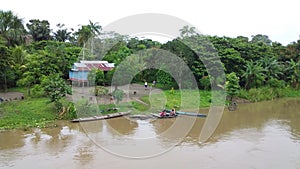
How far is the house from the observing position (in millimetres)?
18520

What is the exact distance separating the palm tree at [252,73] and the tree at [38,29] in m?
20.4

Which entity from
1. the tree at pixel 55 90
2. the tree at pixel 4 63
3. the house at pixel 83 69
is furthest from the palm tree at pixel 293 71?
the tree at pixel 4 63

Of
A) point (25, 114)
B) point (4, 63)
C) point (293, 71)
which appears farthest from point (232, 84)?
point (4, 63)

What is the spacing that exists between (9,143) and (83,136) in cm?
254

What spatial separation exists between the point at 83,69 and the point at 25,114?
579 cm

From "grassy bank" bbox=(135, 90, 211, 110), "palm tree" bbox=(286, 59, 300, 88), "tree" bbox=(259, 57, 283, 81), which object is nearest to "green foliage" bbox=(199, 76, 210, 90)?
"grassy bank" bbox=(135, 90, 211, 110)

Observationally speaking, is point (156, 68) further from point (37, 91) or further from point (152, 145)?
point (152, 145)

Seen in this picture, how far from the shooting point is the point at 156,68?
21.3 m

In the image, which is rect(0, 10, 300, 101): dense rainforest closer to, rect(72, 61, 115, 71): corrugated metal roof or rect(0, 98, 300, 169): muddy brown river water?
rect(72, 61, 115, 71): corrugated metal roof

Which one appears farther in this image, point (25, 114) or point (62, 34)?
point (62, 34)

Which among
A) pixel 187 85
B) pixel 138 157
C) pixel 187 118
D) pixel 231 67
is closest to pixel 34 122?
pixel 138 157

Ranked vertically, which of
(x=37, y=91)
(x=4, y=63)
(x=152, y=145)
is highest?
(x=4, y=63)

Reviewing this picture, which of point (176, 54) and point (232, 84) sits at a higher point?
point (176, 54)

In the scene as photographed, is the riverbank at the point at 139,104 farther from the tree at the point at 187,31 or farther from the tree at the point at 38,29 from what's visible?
the tree at the point at 38,29
